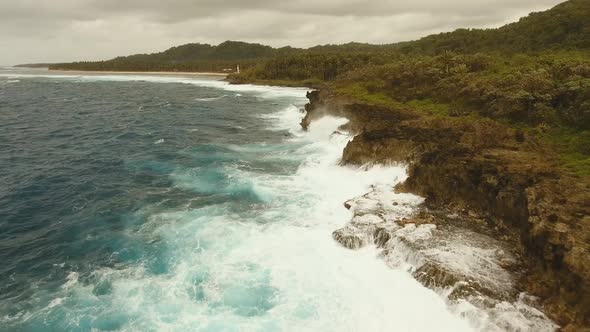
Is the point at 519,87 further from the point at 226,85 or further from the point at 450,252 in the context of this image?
the point at 226,85

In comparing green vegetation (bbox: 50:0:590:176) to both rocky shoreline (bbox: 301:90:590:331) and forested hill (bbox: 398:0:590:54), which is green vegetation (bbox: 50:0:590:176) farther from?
rocky shoreline (bbox: 301:90:590:331)

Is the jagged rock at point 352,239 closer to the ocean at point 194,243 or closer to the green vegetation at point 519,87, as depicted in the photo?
the ocean at point 194,243

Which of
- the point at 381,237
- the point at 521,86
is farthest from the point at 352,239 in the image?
the point at 521,86

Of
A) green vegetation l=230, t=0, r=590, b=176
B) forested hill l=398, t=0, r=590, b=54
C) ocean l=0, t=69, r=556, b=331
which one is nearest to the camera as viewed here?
ocean l=0, t=69, r=556, b=331

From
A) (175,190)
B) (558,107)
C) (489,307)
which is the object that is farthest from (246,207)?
(558,107)

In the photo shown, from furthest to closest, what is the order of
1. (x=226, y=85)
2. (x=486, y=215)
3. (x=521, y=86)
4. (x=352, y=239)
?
1. (x=226, y=85)
2. (x=521, y=86)
3. (x=486, y=215)
4. (x=352, y=239)

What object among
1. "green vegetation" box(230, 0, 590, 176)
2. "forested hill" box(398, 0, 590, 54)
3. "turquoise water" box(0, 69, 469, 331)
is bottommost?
"turquoise water" box(0, 69, 469, 331)

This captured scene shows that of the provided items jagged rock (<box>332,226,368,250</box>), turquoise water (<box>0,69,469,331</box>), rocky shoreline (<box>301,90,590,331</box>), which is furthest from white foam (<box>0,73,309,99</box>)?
jagged rock (<box>332,226,368,250</box>)
